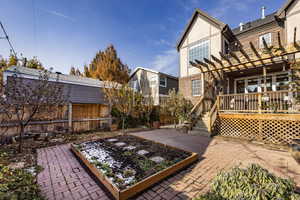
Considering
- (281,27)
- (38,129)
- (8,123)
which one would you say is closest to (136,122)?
(38,129)

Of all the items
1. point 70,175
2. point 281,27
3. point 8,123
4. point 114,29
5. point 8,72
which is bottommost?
point 70,175

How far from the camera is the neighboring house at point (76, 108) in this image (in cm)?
745

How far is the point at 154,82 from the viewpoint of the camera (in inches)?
607

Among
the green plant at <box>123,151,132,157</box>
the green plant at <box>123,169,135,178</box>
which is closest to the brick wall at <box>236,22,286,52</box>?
the green plant at <box>123,151,132,157</box>

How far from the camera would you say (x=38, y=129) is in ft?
23.4

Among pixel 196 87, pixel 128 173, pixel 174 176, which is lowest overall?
pixel 174 176

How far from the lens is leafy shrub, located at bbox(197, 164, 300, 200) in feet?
5.68

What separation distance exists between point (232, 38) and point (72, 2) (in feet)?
38.6

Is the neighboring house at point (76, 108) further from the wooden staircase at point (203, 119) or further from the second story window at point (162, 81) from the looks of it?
the second story window at point (162, 81)

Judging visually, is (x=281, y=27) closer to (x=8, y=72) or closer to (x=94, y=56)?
(x=8, y=72)

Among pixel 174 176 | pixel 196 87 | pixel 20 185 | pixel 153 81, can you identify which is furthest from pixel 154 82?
pixel 20 185

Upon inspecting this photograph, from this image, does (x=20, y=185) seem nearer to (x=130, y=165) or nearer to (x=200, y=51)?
(x=130, y=165)

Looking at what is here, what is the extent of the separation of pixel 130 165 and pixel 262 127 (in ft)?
22.5

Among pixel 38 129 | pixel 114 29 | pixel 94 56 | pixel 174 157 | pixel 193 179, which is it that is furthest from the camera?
pixel 94 56
